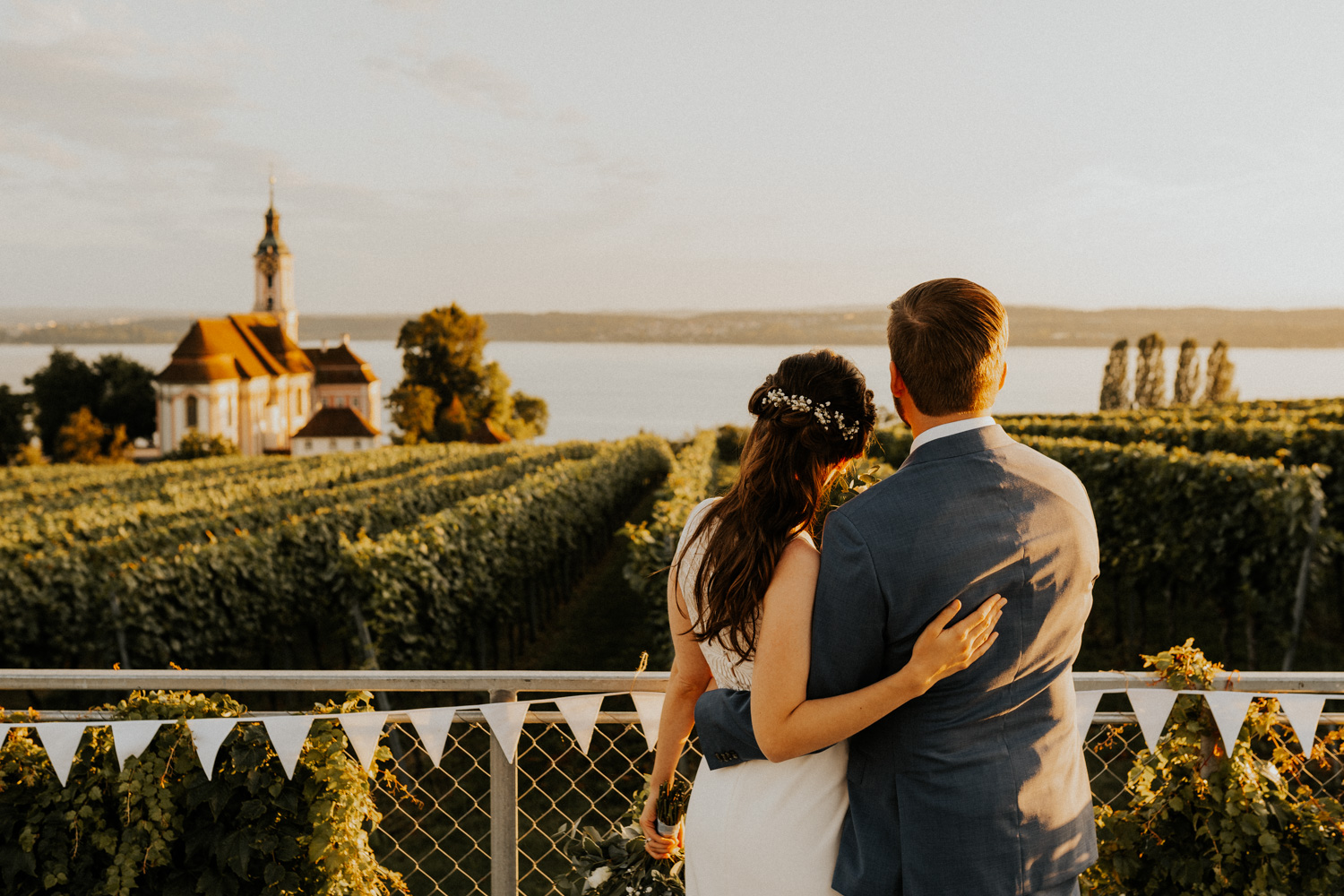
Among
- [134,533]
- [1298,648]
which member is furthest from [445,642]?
[1298,648]

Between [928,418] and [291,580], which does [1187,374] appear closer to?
[291,580]

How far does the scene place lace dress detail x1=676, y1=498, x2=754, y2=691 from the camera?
1.79 m

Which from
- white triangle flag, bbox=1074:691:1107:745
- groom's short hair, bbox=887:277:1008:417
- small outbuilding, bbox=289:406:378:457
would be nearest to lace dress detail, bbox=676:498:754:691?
groom's short hair, bbox=887:277:1008:417

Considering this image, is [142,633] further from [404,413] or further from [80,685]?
[404,413]

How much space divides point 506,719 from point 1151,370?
8131 centimetres

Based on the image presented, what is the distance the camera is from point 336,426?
7681 centimetres

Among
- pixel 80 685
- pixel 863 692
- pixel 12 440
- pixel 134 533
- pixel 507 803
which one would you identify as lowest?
pixel 12 440

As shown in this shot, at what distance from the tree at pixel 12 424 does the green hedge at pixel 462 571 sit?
254ft

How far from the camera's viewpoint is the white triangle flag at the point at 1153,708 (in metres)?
2.45

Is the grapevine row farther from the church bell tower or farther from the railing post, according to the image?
the church bell tower

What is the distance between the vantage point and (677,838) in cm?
224

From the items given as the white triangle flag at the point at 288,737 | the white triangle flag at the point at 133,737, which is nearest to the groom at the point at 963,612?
the white triangle flag at the point at 288,737

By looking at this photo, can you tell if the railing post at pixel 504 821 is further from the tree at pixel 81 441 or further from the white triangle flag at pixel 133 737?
the tree at pixel 81 441

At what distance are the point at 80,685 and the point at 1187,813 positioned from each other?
324 centimetres
